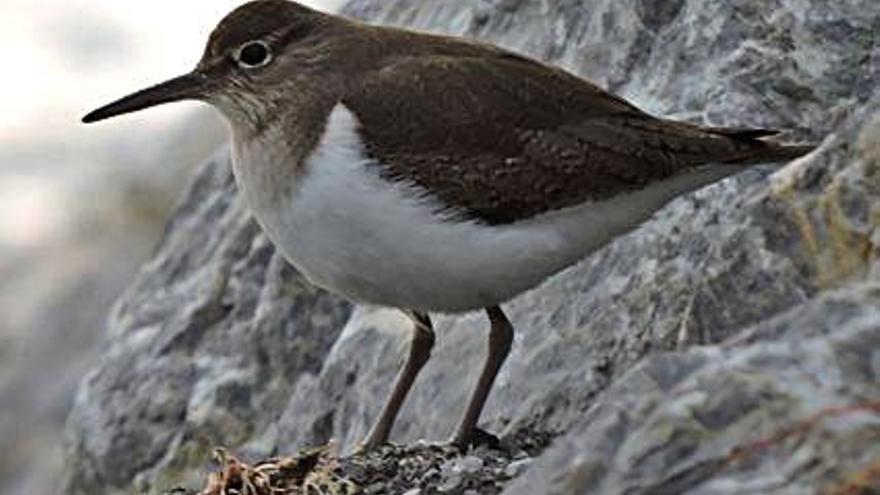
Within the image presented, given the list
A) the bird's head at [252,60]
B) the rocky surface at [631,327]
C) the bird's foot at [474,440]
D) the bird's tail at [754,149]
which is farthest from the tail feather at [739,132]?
the bird's head at [252,60]

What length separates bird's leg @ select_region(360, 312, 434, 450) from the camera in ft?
33.4

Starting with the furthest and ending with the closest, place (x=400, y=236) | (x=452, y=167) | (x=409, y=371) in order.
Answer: (x=409, y=371), (x=452, y=167), (x=400, y=236)

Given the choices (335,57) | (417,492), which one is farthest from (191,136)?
(417,492)

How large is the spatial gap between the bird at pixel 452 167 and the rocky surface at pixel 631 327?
404mm

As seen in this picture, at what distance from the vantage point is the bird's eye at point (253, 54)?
1010 cm

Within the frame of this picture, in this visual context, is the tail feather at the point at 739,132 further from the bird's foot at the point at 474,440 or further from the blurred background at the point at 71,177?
the blurred background at the point at 71,177

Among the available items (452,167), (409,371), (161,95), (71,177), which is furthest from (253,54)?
(71,177)

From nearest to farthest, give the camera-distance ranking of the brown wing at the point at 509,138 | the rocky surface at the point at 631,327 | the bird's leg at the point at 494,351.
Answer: the rocky surface at the point at 631,327 → the brown wing at the point at 509,138 → the bird's leg at the point at 494,351

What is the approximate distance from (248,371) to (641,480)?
6.62 meters

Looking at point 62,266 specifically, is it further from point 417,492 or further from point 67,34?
point 417,492

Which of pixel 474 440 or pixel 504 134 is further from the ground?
pixel 504 134

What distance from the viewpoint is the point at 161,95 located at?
10297 millimetres

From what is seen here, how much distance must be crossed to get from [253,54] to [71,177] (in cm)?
1438

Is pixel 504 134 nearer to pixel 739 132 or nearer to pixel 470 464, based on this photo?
pixel 739 132
